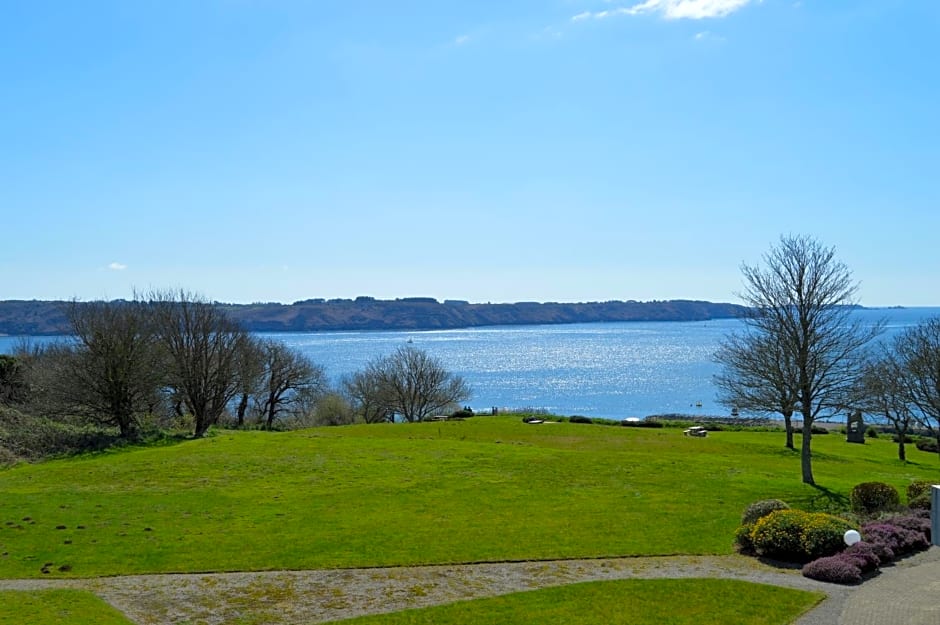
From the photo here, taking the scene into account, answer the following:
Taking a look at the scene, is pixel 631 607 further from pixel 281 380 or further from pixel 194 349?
pixel 281 380

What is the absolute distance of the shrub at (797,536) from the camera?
64.1 feet

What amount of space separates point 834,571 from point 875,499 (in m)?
9.10

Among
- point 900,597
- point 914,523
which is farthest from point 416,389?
point 900,597

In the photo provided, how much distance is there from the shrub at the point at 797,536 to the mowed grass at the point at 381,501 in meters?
1.18

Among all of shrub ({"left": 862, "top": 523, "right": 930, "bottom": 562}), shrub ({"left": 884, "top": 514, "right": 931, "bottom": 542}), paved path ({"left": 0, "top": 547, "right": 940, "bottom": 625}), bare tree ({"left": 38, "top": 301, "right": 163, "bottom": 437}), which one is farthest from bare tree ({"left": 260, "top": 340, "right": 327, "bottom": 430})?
shrub ({"left": 862, "top": 523, "right": 930, "bottom": 562})

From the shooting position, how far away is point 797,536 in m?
19.7

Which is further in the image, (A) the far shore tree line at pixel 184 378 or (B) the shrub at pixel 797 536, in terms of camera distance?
(A) the far shore tree line at pixel 184 378

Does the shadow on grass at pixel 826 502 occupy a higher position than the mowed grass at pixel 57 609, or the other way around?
the mowed grass at pixel 57 609

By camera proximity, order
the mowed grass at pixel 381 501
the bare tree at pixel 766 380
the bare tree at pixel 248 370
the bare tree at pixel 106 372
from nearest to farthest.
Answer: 1. the mowed grass at pixel 381 501
2. the bare tree at pixel 766 380
3. the bare tree at pixel 106 372
4. the bare tree at pixel 248 370

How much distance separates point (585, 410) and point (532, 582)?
85.3m

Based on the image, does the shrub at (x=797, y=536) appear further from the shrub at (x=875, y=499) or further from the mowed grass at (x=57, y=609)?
the mowed grass at (x=57, y=609)

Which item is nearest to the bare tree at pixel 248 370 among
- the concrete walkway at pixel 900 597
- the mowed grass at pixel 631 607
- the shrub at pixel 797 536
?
the shrub at pixel 797 536

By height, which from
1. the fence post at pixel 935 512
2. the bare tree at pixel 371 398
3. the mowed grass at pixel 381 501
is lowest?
the bare tree at pixel 371 398

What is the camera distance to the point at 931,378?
40562 mm
